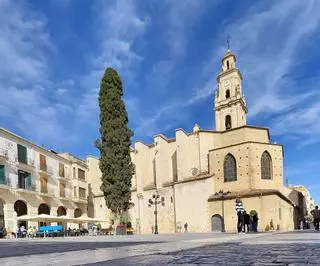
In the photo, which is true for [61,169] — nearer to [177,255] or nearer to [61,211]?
[61,211]

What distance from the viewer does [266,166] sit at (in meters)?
49.5

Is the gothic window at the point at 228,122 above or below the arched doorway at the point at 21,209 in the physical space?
above

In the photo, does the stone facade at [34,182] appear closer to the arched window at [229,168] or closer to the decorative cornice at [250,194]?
the decorative cornice at [250,194]

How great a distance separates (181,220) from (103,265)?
46.9 m

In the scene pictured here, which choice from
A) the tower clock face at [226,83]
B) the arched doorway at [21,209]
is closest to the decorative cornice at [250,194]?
the arched doorway at [21,209]

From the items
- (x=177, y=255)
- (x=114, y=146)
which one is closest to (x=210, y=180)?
(x=114, y=146)

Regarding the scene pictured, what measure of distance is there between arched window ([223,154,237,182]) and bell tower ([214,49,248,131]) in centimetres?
1552

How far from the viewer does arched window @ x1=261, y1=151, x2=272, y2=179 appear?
4906cm

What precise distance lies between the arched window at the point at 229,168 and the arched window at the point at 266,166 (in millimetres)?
2914

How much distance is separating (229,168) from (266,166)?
12.8ft

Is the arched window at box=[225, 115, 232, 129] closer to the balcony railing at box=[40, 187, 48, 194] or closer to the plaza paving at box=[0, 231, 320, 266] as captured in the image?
the balcony railing at box=[40, 187, 48, 194]

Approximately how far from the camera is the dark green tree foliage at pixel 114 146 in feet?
122

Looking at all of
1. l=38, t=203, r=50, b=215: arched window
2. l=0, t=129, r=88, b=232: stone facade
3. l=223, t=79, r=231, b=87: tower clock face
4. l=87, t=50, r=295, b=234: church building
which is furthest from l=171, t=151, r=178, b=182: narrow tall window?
l=223, t=79, r=231, b=87: tower clock face

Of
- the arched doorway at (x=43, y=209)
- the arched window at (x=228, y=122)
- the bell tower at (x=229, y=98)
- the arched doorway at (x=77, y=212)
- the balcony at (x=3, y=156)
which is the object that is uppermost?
the bell tower at (x=229, y=98)
